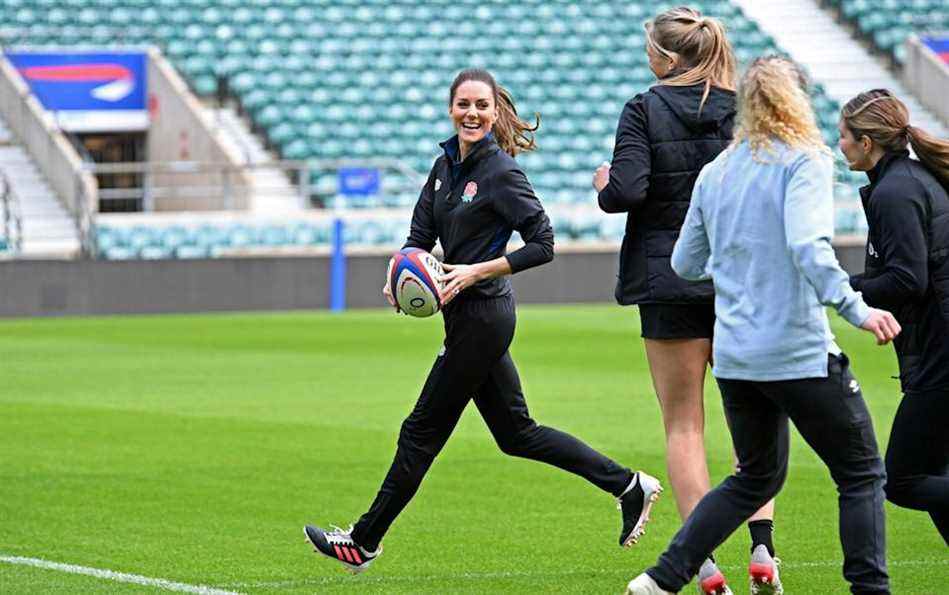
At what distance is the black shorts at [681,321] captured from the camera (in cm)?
678

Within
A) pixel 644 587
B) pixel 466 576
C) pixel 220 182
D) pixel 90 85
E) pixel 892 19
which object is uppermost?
pixel 644 587

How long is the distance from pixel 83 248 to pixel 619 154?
19490mm

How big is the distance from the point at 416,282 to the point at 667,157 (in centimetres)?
106

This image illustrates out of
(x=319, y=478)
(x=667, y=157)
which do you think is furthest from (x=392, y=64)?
(x=667, y=157)

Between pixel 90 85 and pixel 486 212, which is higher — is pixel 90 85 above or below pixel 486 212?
below

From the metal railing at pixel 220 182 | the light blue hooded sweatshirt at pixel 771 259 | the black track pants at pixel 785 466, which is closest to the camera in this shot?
the light blue hooded sweatshirt at pixel 771 259

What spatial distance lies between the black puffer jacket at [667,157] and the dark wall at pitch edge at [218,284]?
59.7 ft

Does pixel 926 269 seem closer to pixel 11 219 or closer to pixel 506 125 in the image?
pixel 506 125

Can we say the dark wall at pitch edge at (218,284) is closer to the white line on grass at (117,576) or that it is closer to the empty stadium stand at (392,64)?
the empty stadium stand at (392,64)

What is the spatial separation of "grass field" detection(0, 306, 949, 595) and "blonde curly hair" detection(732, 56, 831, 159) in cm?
209

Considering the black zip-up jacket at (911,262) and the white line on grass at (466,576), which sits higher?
the black zip-up jacket at (911,262)

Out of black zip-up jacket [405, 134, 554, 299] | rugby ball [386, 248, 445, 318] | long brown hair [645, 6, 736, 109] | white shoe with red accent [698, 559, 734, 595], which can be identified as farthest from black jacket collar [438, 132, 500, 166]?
white shoe with red accent [698, 559, 734, 595]

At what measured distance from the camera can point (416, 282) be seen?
7.10 m

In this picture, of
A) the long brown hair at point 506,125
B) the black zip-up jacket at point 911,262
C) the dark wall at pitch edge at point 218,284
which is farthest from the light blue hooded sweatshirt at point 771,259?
the dark wall at pitch edge at point 218,284
